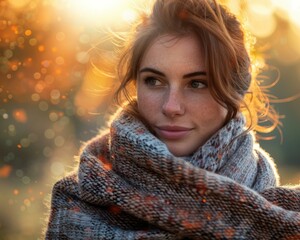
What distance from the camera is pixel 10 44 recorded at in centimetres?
963

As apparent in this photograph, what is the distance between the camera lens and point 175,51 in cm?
235

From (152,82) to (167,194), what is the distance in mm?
462

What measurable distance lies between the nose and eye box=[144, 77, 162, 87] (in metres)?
0.09

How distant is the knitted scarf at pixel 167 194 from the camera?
2.18 m

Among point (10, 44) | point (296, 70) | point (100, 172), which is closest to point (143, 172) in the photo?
point (100, 172)

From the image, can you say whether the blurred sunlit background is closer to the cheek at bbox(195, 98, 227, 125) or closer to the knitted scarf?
the knitted scarf

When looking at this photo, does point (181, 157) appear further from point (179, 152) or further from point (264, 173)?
point (264, 173)

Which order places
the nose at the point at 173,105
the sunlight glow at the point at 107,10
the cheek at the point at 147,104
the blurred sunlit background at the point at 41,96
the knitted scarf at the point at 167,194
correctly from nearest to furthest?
the knitted scarf at the point at 167,194 < the nose at the point at 173,105 < the cheek at the point at 147,104 < the sunlight glow at the point at 107,10 < the blurred sunlit background at the point at 41,96

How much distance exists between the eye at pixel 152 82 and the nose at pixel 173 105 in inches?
3.6

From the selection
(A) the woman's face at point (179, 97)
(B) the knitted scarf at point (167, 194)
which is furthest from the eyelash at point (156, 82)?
(B) the knitted scarf at point (167, 194)

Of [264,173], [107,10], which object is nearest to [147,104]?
[264,173]

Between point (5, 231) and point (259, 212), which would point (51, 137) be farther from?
point (259, 212)

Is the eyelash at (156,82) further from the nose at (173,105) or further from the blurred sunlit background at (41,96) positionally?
the blurred sunlit background at (41,96)

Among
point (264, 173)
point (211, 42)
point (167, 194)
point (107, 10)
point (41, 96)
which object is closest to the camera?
point (167, 194)
